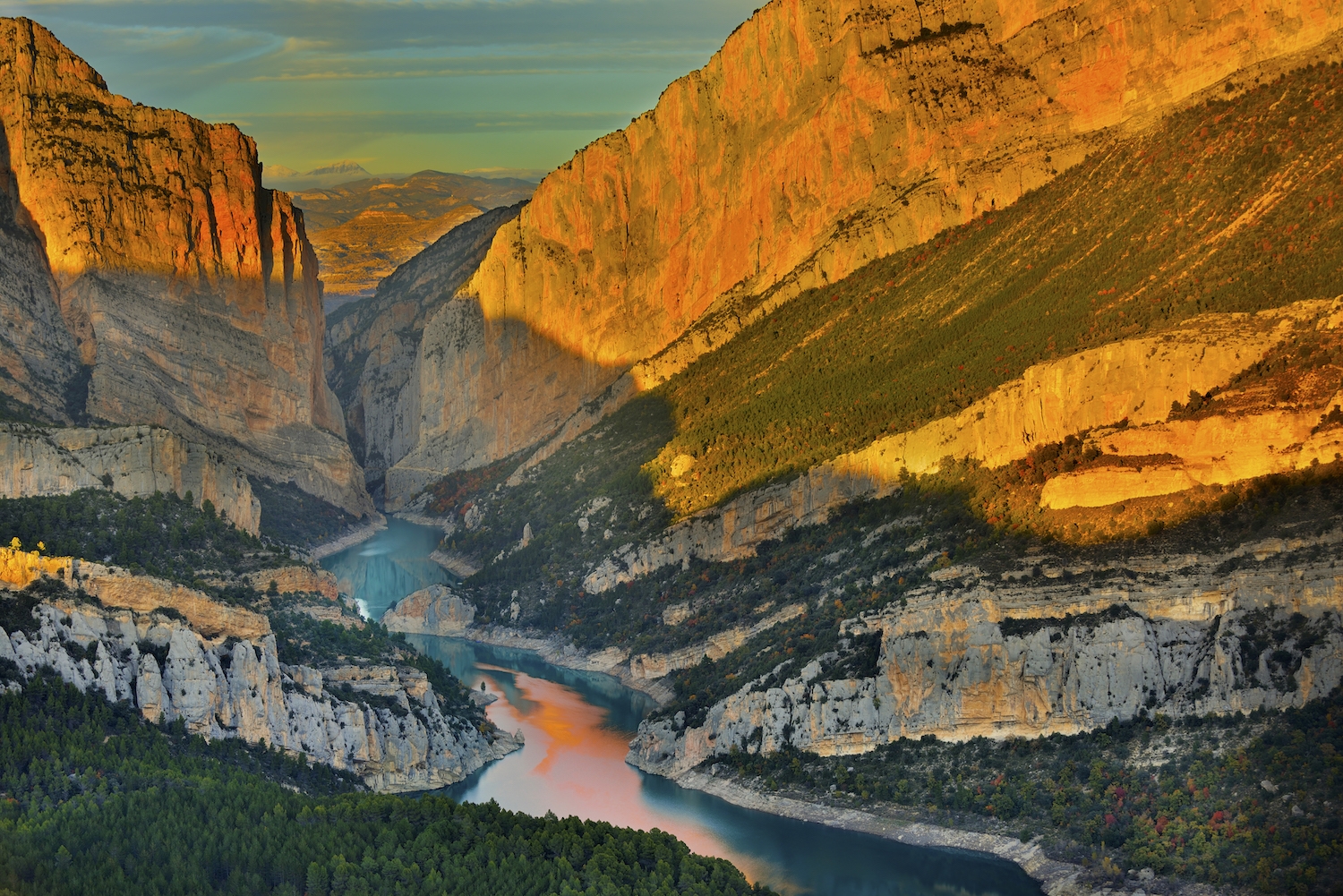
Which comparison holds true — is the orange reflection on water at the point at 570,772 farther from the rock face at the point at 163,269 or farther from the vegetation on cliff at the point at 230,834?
the rock face at the point at 163,269

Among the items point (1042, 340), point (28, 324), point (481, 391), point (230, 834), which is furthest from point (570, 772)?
point (481, 391)

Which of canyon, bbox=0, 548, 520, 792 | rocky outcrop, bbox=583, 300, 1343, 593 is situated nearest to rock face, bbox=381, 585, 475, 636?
rocky outcrop, bbox=583, 300, 1343, 593

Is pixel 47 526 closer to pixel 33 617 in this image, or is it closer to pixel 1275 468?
pixel 33 617

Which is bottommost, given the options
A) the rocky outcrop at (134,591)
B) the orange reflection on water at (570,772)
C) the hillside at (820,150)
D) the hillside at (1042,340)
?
the orange reflection on water at (570,772)

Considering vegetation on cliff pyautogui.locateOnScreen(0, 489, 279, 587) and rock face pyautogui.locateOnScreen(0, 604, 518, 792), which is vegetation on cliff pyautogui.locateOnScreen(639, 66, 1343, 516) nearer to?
vegetation on cliff pyautogui.locateOnScreen(0, 489, 279, 587)

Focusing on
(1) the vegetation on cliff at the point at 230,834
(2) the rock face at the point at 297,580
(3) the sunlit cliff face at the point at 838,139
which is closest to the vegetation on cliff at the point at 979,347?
(3) the sunlit cliff face at the point at 838,139

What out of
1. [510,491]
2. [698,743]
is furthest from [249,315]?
[698,743]
